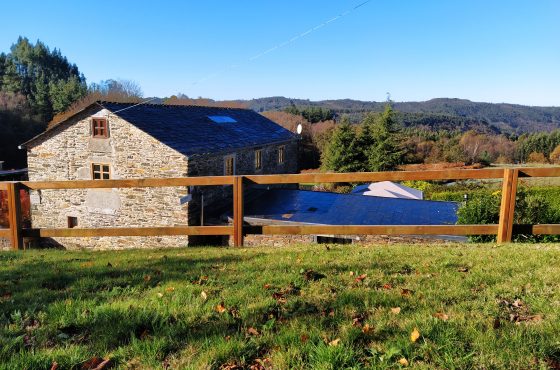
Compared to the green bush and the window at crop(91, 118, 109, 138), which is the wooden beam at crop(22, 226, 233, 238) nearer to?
the green bush

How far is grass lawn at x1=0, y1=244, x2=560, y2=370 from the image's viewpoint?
2398 mm

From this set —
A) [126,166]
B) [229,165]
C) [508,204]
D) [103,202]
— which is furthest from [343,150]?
[508,204]

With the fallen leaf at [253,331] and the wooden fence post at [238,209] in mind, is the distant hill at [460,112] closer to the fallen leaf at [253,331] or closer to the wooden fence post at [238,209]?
the wooden fence post at [238,209]

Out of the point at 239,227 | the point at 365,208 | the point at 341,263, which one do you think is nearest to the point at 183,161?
the point at 365,208

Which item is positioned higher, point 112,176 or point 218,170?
point 218,170

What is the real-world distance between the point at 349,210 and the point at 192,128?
9.08 m

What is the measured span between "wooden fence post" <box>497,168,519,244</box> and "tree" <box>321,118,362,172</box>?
3278 cm

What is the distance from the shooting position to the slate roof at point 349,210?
14.8m

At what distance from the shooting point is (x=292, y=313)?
3.02 metres

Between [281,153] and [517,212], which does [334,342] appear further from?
[281,153]

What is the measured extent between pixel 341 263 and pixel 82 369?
2.74m

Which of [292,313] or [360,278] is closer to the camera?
[292,313]

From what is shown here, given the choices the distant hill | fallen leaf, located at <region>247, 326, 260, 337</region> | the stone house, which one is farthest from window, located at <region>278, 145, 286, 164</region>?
the distant hill

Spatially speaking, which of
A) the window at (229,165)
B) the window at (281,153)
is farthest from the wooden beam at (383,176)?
the window at (281,153)
